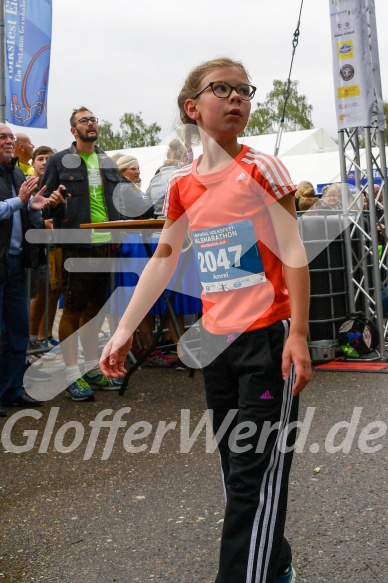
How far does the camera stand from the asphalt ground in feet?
10.4

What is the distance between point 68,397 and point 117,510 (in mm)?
2588

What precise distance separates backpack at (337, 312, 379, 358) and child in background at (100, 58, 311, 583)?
17.7ft

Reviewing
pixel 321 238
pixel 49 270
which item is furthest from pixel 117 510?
pixel 321 238

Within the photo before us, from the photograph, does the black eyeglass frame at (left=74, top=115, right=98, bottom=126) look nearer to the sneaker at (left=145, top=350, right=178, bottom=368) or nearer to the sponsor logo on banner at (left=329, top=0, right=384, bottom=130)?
the sneaker at (left=145, top=350, right=178, bottom=368)

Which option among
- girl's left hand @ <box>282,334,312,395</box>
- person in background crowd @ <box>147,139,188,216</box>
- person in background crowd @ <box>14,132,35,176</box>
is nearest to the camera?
girl's left hand @ <box>282,334,312,395</box>

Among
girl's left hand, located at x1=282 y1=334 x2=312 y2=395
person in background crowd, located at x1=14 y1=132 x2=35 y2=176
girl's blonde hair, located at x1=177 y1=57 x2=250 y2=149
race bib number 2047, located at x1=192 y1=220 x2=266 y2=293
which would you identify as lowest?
girl's left hand, located at x1=282 y1=334 x2=312 y2=395

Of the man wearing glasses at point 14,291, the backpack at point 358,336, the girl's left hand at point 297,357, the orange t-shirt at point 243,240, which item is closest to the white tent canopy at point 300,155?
the backpack at point 358,336

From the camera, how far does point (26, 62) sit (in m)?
9.05

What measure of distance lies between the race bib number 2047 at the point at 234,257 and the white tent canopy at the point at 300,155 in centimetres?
1606

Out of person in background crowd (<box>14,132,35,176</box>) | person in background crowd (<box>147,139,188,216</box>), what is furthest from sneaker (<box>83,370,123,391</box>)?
person in background crowd (<box>14,132,35,176</box>)

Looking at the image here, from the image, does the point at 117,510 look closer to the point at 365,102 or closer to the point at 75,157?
the point at 75,157

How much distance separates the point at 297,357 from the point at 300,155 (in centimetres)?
1898

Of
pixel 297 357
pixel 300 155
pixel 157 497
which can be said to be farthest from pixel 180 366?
pixel 300 155

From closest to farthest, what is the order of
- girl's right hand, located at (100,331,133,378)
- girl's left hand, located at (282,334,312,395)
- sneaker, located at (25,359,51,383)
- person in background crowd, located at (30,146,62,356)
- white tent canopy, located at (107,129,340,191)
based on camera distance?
girl's left hand, located at (282,334,312,395), girl's right hand, located at (100,331,133,378), sneaker, located at (25,359,51,383), person in background crowd, located at (30,146,62,356), white tent canopy, located at (107,129,340,191)
